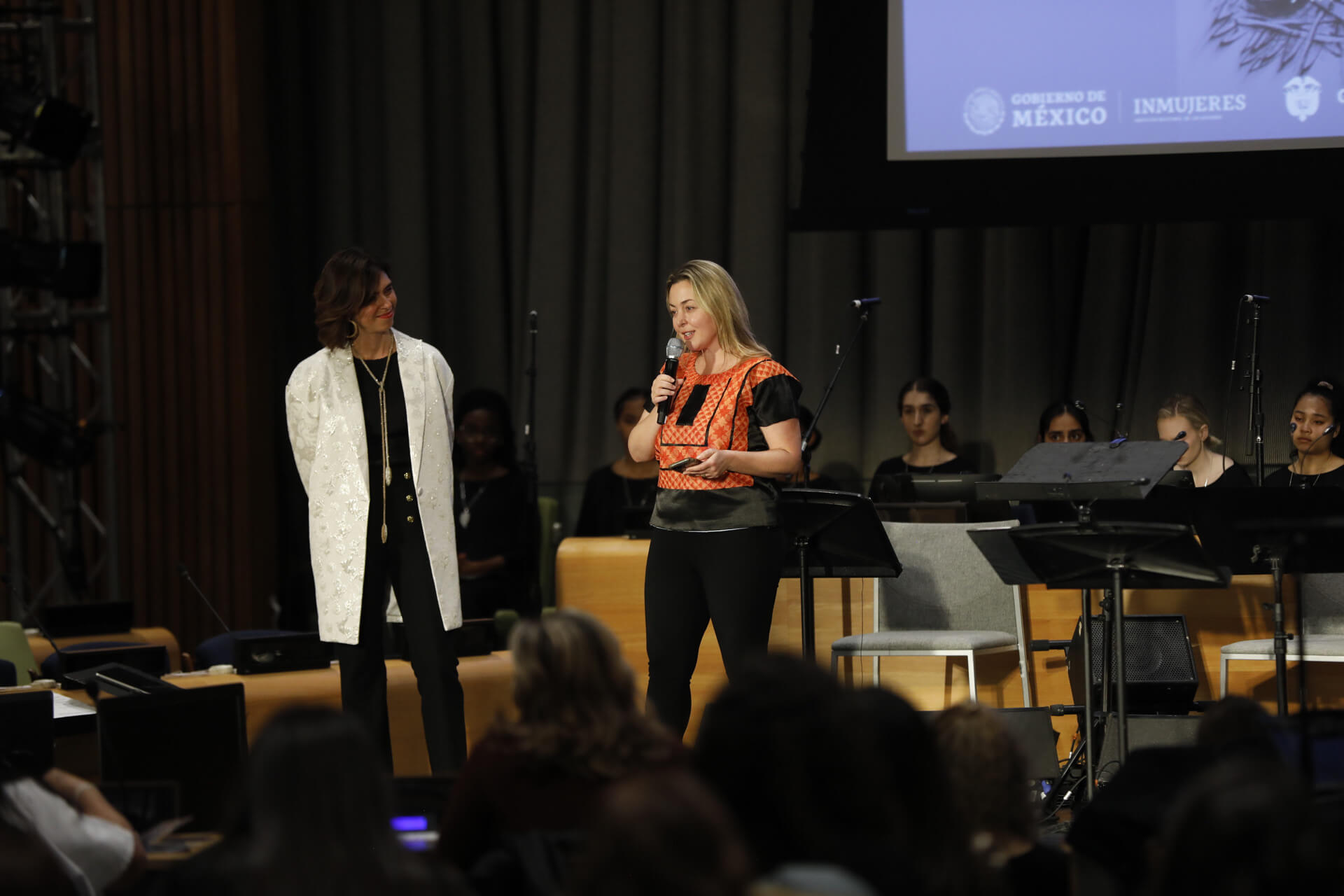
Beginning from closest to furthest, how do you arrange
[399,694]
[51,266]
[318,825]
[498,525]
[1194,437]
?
[318,825]
[399,694]
[1194,437]
[498,525]
[51,266]

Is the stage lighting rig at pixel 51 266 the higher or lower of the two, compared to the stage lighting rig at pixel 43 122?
lower

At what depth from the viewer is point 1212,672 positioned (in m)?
4.88

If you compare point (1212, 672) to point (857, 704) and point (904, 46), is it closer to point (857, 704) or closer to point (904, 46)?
point (904, 46)

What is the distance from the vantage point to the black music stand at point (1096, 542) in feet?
11.9

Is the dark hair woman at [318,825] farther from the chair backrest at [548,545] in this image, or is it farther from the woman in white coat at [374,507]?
the chair backrest at [548,545]

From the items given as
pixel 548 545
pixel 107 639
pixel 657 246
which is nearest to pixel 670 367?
pixel 107 639

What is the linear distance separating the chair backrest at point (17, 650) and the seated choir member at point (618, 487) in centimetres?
224

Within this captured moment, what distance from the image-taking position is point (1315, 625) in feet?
15.1

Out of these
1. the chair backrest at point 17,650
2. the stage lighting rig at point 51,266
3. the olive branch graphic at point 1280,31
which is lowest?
the chair backrest at point 17,650

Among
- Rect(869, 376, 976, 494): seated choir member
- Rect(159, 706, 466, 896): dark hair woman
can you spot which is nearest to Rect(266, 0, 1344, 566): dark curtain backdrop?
Rect(869, 376, 976, 494): seated choir member

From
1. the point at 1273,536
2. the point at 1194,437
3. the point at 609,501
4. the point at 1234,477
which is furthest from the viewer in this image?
the point at 609,501

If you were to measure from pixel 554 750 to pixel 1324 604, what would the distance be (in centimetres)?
323

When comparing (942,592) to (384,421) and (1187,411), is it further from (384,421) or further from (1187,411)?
(384,421)

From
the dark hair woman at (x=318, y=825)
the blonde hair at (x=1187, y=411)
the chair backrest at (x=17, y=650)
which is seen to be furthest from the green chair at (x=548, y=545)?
the dark hair woman at (x=318, y=825)
